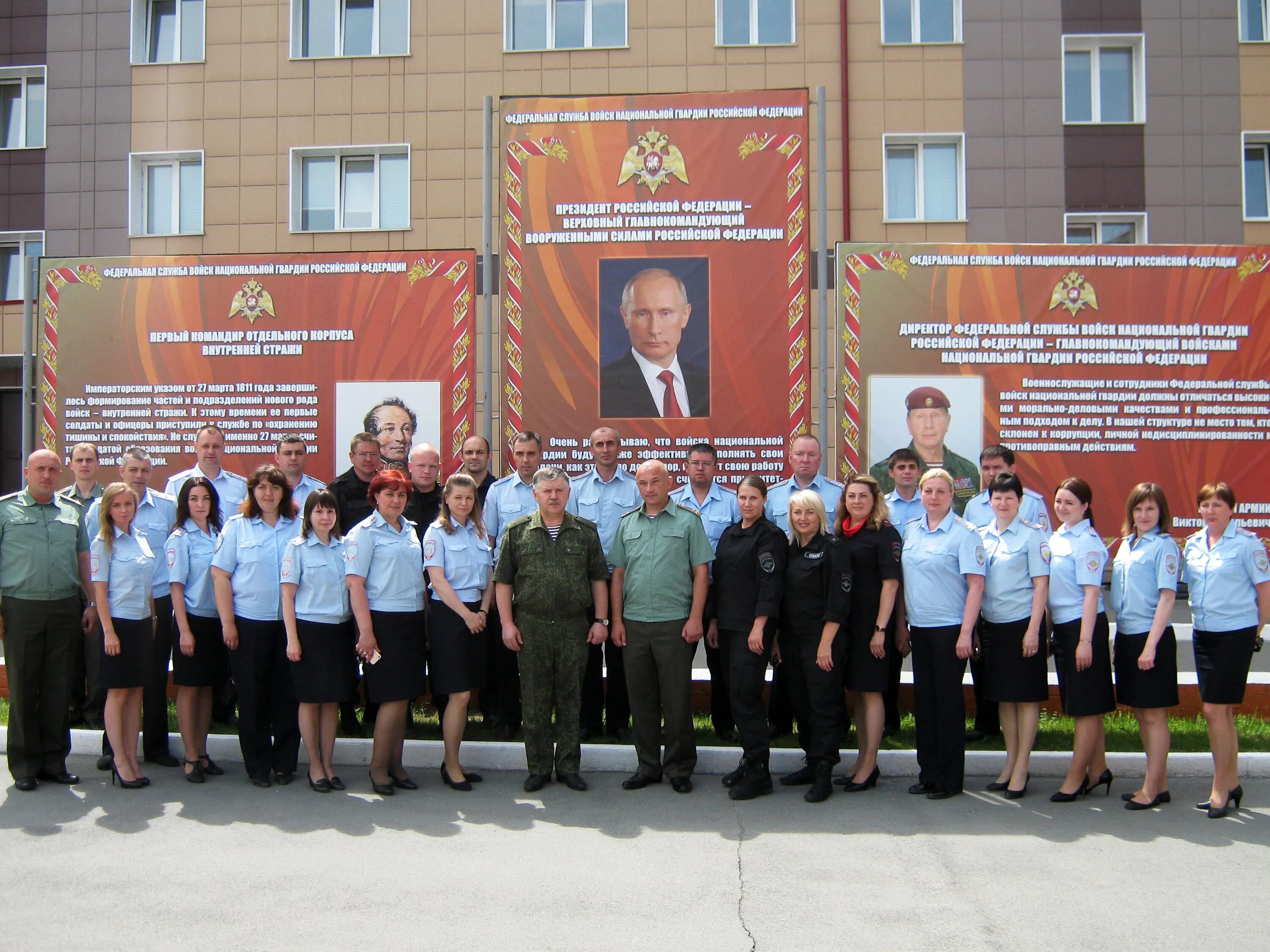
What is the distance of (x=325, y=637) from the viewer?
5.47 m

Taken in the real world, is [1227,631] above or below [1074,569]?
below

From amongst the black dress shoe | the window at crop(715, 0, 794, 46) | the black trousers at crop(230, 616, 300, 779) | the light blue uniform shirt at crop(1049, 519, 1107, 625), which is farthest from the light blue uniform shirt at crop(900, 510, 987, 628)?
the window at crop(715, 0, 794, 46)

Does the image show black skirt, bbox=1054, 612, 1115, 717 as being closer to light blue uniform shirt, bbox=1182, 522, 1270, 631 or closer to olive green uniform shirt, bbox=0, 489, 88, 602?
light blue uniform shirt, bbox=1182, 522, 1270, 631

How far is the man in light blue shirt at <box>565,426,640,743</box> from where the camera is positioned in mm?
6371

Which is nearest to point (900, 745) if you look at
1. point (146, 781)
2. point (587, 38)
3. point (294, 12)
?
point (146, 781)

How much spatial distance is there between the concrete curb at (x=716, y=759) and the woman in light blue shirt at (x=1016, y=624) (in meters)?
0.42

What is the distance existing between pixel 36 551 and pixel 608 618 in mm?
3270

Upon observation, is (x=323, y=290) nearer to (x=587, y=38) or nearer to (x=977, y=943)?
(x=977, y=943)

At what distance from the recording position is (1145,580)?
5234mm

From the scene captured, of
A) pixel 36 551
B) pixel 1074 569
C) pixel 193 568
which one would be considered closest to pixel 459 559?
pixel 193 568

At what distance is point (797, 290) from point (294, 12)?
40.3 feet

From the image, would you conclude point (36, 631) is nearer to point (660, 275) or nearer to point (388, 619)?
point (388, 619)

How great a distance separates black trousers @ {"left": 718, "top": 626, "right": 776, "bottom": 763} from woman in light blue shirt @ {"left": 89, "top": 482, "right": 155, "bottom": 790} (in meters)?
3.30

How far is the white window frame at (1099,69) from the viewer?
15.0 m
